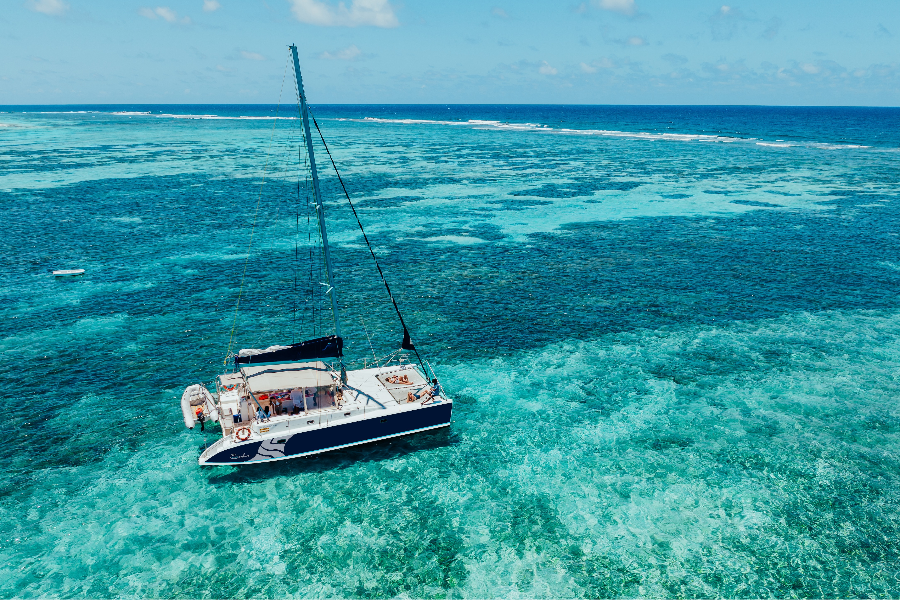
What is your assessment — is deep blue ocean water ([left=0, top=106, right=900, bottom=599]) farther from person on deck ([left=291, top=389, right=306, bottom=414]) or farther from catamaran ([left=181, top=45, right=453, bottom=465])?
person on deck ([left=291, top=389, right=306, bottom=414])

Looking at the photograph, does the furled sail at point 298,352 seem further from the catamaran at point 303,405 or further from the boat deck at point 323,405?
the boat deck at point 323,405

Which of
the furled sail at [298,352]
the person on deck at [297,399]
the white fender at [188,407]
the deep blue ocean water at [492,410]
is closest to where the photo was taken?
the deep blue ocean water at [492,410]

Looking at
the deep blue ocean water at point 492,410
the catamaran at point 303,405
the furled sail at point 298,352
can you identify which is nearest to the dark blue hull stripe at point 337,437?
the catamaran at point 303,405

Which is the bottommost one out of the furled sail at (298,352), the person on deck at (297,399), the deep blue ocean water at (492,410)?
the deep blue ocean water at (492,410)

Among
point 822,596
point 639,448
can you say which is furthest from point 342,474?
point 822,596

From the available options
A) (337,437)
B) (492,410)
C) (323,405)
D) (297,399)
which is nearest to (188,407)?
(297,399)

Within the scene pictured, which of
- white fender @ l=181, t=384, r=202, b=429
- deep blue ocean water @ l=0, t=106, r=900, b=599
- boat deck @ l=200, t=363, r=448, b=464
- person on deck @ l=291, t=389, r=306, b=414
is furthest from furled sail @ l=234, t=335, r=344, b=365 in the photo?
deep blue ocean water @ l=0, t=106, r=900, b=599

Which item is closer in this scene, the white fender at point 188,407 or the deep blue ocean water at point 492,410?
the deep blue ocean water at point 492,410
